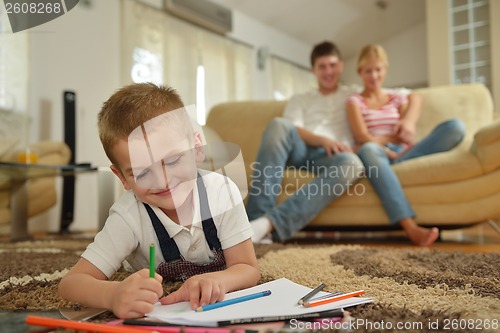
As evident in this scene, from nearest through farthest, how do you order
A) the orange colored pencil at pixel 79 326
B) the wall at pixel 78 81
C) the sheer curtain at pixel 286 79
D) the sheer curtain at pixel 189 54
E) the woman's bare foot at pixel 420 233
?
1. the orange colored pencil at pixel 79 326
2. the woman's bare foot at pixel 420 233
3. the wall at pixel 78 81
4. the sheer curtain at pixel 189 54
5. the sheer curtain at pixel 286 79

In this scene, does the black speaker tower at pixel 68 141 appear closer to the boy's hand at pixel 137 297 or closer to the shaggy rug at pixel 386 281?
the shaggy rug at pixel 386 281

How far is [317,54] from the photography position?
1801 mm

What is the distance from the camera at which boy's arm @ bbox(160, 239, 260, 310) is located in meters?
0.51

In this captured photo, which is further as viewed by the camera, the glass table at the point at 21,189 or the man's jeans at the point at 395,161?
the glass table at the point at 21,189

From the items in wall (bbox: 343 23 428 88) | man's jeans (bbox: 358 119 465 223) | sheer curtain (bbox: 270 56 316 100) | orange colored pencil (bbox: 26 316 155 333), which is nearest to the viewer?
orange colored pencil (bbox: 26 316 155 333)

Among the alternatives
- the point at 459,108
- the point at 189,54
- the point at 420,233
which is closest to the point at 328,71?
the point at 459,108

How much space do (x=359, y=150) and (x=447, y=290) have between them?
0.97m

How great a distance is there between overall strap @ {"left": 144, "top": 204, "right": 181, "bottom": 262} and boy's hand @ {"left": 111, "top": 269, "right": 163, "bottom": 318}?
0.50ft

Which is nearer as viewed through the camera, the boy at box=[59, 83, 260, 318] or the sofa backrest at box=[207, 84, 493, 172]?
the boy at box=[59, 83, 260, 318]

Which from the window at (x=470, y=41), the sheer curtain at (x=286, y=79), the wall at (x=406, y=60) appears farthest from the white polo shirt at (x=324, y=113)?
the wall at (x=406, y=60)

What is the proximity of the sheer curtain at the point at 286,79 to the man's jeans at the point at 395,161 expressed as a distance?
2867 mm

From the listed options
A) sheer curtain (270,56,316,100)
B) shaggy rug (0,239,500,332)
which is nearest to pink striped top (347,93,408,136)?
shaggy rug (0,239,500,332)

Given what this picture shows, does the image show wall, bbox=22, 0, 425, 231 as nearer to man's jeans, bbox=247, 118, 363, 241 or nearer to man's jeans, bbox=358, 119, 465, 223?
man's jeans, bbox=247, 118, 363, 241

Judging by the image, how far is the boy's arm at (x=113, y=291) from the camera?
18.6 inches
